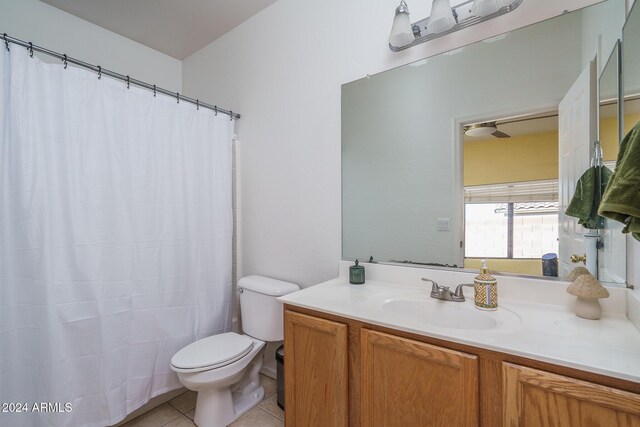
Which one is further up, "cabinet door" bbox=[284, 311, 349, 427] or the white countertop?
the white countertop

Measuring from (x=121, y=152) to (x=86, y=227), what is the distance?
0.44 metres

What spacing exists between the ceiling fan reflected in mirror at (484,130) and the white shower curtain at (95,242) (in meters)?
1.61

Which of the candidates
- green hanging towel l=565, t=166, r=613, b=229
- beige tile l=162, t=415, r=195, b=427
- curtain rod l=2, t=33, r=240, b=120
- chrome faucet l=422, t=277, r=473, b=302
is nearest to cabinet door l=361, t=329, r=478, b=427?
chrome faucet l=422, t=277, r=473, b=302

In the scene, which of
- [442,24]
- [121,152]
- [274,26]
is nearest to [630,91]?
[442,24]

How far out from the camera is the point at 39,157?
4.47 ft

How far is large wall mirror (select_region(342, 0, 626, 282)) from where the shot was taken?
1.18 m

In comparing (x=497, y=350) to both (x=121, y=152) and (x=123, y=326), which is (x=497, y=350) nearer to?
(x=123, y=326)

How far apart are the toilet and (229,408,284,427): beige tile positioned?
3cm

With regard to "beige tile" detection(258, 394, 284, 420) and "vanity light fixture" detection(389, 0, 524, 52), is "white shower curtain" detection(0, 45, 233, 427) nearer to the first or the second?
"beige tile" detection(258, 394, 284, 420)

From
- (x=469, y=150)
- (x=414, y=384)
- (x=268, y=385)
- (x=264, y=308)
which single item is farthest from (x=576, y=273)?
(x=268, y=385)

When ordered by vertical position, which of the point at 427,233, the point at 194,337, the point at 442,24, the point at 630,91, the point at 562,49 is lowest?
the point at 194,337

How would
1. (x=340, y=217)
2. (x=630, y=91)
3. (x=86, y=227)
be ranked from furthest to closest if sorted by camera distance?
(x=340, y=217) < (x=86, y=227) < (x=630, y=91)

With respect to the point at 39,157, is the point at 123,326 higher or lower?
lower

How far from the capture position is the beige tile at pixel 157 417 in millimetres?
1708
